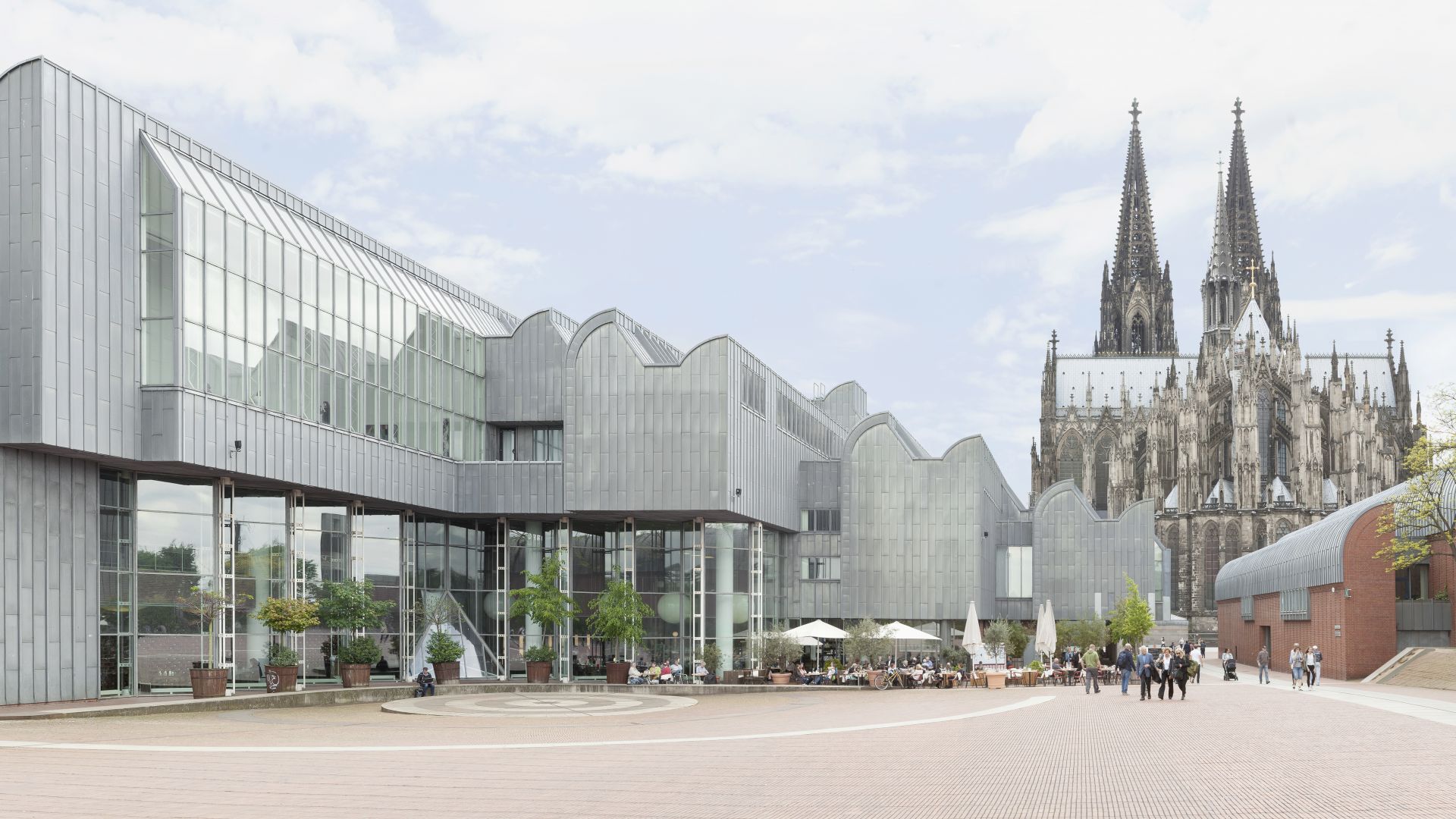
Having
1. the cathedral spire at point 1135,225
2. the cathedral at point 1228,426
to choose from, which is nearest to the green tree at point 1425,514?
the cathedral at point 1228,426

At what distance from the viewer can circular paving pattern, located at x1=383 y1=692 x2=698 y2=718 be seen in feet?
102

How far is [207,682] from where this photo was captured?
3441 cm

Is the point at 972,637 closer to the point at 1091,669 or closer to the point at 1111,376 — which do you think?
the point at 1091,669

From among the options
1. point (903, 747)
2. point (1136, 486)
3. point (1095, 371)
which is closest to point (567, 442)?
point (903, 747)

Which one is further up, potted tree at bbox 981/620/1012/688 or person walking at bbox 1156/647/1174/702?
person walking at bbox 1156/647/1174/702

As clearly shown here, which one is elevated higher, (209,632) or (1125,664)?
(209,632)

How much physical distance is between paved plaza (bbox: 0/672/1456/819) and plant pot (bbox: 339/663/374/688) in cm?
825

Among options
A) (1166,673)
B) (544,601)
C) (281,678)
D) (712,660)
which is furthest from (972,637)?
(281,678)

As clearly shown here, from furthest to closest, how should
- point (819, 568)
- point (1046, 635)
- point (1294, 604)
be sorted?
1. point (1294, 604)
2. point (819, 568)
3. point (1046, 635)

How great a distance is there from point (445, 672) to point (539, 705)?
41.0ft

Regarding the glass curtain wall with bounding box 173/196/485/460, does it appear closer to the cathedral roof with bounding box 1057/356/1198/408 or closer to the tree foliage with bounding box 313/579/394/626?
the tree foliage with bounding box 313/579/394/626

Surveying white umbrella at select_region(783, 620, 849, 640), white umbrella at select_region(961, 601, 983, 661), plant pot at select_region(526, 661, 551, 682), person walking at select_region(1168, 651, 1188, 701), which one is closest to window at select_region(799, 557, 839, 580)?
white umbrella at select_region(783, 620, 849, 640)

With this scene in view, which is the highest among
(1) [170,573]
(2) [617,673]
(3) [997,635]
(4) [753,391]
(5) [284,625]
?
(4) [753,391]

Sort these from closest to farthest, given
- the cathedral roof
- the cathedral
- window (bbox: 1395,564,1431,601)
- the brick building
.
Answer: the brick building
window (bbox: 1395,564,1431,601)
the cathedral
the cathedral roof
